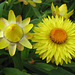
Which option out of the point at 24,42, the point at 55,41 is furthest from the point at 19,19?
the point at 55,41

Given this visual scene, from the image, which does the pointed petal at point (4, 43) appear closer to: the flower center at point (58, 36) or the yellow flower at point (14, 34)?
the yellow flower at point (14, 34)

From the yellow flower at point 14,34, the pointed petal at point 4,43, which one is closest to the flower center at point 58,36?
the yellow flower at point 14,34

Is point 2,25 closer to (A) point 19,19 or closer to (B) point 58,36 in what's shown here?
(A) point 19,19

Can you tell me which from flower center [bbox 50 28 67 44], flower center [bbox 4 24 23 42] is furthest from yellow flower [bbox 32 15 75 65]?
flower center [bbox 4 24 23 42]

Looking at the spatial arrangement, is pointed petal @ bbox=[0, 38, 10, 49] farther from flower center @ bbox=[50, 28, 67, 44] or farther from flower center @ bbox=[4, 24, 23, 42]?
flower center @ bbox=[50, 28, 67, 44]

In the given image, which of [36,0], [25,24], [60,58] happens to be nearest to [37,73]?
[60,58]

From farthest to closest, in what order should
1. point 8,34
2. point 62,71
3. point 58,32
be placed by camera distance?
point 62,71, point 58,32, point 8,34

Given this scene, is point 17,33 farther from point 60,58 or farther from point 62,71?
point 62,71
